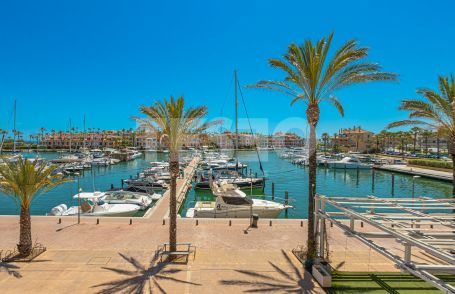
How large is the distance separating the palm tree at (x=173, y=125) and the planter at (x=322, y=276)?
229 inches

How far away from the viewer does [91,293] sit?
9.07 m

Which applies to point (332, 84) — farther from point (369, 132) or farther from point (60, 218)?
point (369, 132)

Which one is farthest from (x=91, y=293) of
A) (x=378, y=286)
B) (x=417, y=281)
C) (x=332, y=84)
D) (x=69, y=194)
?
(x=69, y=194)

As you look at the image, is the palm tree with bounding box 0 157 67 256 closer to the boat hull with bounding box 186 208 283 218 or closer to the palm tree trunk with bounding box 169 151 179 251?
the palm tree trunk with bounding box 169 151 179 251

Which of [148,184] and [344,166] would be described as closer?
[148,184]

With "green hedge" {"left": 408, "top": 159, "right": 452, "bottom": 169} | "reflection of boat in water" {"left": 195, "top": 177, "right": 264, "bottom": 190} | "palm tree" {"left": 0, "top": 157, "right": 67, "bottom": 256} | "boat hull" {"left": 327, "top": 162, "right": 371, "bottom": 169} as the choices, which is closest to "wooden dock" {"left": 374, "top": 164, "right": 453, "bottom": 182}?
"green hedge" {"left": 408, "top": 159, "right": 452, "bottom": 169}

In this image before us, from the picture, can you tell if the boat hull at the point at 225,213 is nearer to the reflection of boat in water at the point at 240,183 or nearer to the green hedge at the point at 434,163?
the reflection of boat in water at the point at 240,183

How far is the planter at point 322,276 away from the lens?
9.59 m

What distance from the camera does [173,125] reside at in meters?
12.5

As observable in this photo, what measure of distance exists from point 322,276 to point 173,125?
831 centimetres

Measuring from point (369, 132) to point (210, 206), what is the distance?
5048 inches

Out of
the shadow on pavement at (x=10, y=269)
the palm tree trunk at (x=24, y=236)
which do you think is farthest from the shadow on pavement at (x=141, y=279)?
the palm tree trunk at (x=24, y=236)

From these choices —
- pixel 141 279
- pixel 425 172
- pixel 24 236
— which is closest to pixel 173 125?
pixel 141 279

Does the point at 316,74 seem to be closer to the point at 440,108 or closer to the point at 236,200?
the point at 440,108
